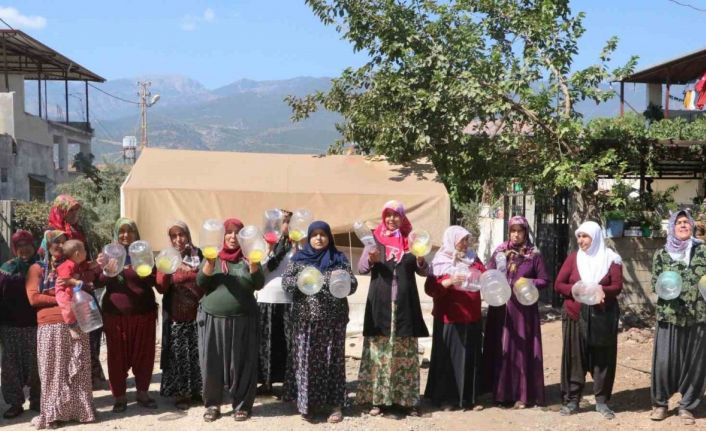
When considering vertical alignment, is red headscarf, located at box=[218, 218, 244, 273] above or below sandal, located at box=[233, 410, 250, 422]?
above

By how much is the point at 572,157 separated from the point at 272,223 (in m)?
3.91

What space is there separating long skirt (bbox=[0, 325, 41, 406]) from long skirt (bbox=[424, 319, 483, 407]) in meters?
2.84

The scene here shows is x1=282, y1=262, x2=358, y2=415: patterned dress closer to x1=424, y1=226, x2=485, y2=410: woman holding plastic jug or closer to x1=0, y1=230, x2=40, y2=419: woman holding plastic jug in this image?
x1=424, y1=226, x2=485, y2=410: woman holding plastic jug

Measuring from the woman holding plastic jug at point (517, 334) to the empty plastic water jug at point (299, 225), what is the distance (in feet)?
4.68

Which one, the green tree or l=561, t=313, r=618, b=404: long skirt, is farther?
the green tree

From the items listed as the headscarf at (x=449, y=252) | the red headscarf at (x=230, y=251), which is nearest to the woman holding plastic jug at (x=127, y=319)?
the red headscarf at (x=230, y=251)

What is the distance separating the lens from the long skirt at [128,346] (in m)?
4.88

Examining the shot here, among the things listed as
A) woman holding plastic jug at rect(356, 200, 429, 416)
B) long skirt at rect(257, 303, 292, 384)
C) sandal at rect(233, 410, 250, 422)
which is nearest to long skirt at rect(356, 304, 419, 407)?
woman holding plastic jug at rect(356, 200, 429, 416)

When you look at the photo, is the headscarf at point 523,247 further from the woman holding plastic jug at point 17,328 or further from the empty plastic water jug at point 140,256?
the woman holding plastic jug at point 17,328

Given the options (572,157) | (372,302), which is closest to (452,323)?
(372,302)

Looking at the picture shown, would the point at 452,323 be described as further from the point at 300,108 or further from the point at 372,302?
the point at 300,108

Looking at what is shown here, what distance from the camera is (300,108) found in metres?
10.4

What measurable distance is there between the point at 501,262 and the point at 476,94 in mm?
3239

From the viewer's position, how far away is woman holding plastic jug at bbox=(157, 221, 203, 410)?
15.9ft
